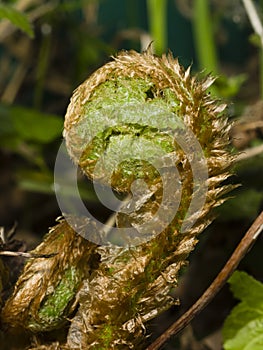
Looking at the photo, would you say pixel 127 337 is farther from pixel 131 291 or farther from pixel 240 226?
pixel 240 226

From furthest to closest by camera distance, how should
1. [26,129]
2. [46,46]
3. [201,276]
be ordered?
[46,46] → [26,129] → [201,276]

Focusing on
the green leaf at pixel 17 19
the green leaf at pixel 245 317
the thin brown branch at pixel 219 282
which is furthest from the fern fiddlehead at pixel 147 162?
the green leaf at pixel 17 19

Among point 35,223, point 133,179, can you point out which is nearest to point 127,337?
point 133,179

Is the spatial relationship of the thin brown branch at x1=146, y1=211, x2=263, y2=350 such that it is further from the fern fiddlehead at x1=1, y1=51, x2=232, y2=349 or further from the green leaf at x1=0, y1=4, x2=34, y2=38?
the green leaf at x1=0, y1=4, x2=34, y2=38

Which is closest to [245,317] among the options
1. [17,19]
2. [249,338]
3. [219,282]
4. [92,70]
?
[249,338]

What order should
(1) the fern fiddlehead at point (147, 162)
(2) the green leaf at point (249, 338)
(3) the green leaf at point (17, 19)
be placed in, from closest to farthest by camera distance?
(1) the fern fiddlehead at point (147, 162)
(2) the green leaf at point (249, 338)
(3) the green leaf at point (17, 19)

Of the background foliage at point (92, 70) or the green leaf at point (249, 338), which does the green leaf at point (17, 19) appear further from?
the green leaf at point (249, 338)

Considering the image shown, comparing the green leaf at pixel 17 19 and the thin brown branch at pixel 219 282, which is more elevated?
the green leaf at pixel 17 19

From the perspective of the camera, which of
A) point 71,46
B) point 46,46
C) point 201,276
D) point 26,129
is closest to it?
point 201,276
